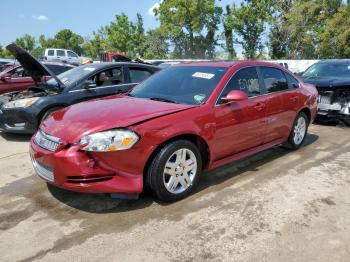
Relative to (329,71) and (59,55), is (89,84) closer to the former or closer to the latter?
(329,71)

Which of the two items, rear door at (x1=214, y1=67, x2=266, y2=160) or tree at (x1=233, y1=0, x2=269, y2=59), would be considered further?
tree at (x1=233, y1=0, x2=269, y2=59)

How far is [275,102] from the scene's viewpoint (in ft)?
18.2

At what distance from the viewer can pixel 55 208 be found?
13.4ft

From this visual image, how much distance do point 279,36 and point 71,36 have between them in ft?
168

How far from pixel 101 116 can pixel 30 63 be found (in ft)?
12.0

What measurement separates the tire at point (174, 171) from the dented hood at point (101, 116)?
0.41 m

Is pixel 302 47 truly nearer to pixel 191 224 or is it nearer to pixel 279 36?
pixel 279 36

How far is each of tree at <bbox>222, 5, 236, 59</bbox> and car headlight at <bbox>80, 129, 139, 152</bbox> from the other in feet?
142

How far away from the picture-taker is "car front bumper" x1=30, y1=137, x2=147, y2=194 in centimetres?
371

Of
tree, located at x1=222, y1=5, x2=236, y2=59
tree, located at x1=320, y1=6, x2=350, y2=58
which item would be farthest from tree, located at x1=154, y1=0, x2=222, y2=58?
tree, located at x1=320, y1=6, x2=350, y2=58

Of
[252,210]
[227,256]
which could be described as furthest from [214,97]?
[227,256]

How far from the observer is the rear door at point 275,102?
5.46 metres


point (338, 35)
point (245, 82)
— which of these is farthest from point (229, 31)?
point (245, 82)

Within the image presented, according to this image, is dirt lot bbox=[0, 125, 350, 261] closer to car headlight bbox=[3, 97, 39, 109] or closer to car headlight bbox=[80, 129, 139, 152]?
car headlight bbox=[80, 129, 139, 152]
